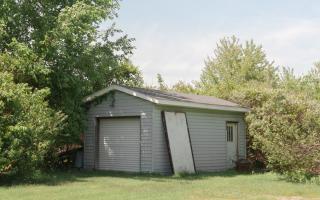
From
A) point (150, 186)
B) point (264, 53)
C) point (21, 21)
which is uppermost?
point (264, 53)

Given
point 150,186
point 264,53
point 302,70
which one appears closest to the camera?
point 150,186

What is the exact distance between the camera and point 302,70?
4622 centimetres

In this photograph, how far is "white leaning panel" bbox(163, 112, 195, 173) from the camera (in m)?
18.1

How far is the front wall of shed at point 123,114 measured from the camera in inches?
711

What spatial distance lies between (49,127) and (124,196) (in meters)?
4.98

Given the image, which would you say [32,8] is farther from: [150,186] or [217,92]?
[217,92]

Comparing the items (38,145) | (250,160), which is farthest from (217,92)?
(38,145)

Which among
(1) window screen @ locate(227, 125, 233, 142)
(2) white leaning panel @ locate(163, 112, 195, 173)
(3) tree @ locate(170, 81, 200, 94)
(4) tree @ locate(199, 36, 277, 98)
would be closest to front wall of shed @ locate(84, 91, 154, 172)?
(2) white leaning panel @ locate(163, 112, 195, 173)

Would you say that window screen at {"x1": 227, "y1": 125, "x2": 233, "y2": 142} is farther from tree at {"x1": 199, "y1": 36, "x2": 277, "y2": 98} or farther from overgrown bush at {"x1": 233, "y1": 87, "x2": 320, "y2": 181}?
tree at {"x1": 199, "y1": 36, "x2": 277, "y2": 98}

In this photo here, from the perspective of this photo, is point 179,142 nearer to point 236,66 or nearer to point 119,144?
point 119,144

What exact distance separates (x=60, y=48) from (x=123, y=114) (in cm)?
362

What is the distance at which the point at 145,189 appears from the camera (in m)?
12.8

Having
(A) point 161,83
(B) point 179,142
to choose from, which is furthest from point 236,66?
(B) point 179,142

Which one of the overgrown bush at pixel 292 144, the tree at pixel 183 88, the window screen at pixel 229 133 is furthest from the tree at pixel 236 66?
the overgrown bush at pixel 292 144
